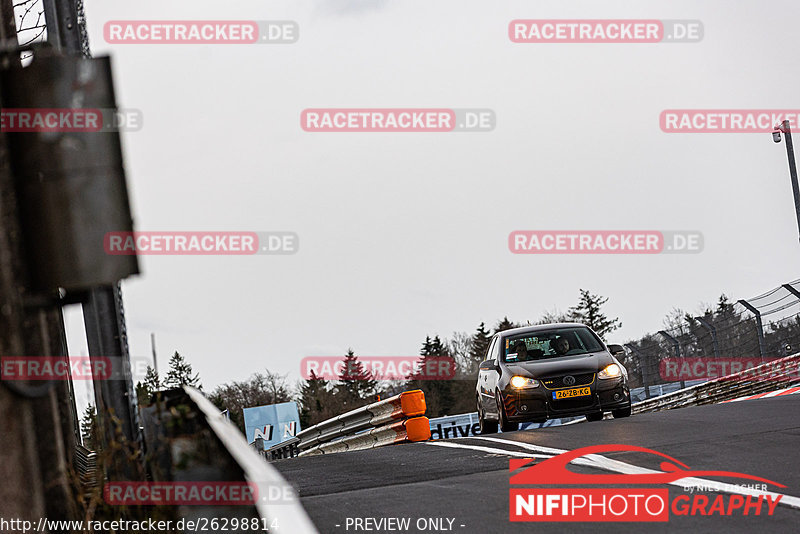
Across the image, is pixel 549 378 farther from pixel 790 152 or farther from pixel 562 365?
pixel 790 152

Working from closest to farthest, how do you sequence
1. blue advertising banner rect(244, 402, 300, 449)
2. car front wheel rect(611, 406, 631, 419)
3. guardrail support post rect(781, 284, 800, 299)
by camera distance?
A: car front wheel rect(611, 406, 631, 419)
guardrail support post rect(781, 284, 800, 299)
blue advertising banner rect(244, 402, 300, 449)

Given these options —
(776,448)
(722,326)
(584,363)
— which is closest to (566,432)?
(584,363)

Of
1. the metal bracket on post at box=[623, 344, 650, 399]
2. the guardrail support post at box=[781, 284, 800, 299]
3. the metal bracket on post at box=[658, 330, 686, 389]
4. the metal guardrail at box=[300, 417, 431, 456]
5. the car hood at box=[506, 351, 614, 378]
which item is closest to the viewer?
the car hood at box=[506, 351, 614, 378]

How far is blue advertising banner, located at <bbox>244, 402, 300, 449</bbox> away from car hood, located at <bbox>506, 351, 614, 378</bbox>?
135 ft

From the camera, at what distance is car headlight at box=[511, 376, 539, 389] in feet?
44.1

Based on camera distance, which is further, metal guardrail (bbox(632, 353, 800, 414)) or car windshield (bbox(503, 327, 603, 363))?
metal guardrail (bbox(632, 353, 800, 414))

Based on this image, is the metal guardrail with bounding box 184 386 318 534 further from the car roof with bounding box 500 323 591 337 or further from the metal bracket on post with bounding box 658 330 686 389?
the metal bracket on post with bounding box 658 330 686 389

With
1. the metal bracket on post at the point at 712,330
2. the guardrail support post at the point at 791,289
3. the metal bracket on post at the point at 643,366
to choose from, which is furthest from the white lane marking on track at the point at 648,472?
the metal bracket on post at the point at 643,366

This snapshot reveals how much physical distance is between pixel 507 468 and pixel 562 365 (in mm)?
5342

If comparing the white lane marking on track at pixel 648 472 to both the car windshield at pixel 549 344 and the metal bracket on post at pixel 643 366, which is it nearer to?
the car windshield at pixel 549 344

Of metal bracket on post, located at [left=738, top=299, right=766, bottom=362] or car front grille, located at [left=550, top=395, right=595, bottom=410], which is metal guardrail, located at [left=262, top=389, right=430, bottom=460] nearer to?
car front grille, located at [left=550, top=395, right=595, bottom=410]

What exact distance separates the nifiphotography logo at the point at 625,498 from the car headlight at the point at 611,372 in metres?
5.84

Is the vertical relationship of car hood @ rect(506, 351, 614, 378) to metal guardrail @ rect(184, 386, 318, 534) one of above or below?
below

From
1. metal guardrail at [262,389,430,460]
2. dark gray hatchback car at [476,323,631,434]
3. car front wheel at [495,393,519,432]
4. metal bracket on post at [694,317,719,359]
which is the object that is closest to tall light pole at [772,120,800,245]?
metal bracket on post at [694,317,719,359]
